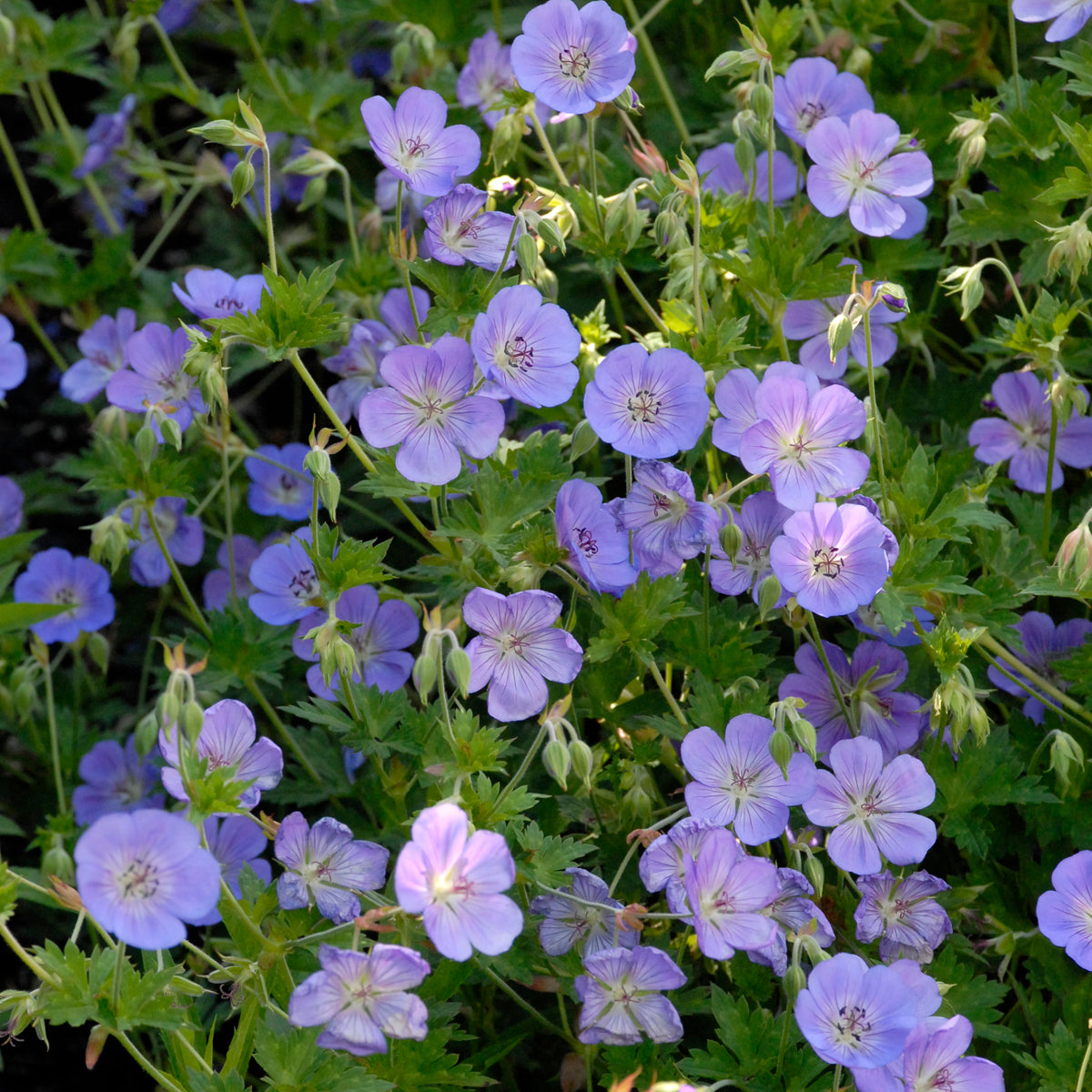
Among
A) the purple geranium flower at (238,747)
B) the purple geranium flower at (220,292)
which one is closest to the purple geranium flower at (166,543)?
the purple geranium flower at (220,292)

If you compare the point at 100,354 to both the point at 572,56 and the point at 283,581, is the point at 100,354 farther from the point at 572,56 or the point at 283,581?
the point at 572,56

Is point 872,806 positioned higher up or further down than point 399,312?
further down

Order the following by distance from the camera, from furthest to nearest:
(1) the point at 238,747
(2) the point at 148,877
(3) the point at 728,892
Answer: (1) the point at 238,747 → (3) the point at 728,892 → (2) the point at 148,877

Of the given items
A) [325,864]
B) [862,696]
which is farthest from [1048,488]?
[325,864]

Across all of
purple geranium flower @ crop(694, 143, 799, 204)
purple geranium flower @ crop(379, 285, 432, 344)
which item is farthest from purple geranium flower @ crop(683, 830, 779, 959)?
purple geranium flower @ crop(694, 143, 799, 204)

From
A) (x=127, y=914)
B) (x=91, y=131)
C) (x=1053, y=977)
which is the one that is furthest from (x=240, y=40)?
(x=1053, y=977)
